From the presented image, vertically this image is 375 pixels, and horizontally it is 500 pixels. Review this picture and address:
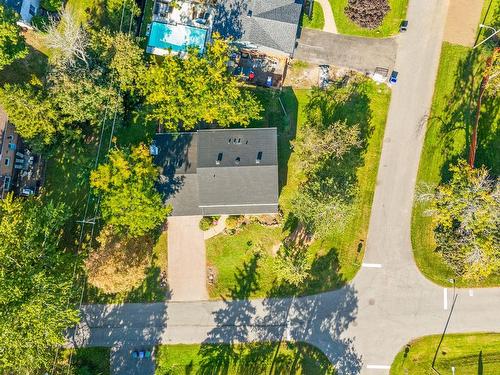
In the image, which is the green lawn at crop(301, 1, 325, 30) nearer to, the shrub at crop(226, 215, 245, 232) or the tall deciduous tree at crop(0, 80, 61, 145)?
the shrub at crop(226, 215, 245, 232)

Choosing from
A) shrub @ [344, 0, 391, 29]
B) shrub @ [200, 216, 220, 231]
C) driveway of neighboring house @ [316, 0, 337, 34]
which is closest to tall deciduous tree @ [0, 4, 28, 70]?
shrub @ [200, 216, 220, 231]

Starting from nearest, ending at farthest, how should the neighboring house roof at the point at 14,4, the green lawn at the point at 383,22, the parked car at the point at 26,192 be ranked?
1. the neighboring house roof at the point at 14,4
2. the parked car at the point at 26,192
3. the green lawn at the point at 383,22

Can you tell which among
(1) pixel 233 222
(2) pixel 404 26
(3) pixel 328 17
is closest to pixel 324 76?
(3) pixel 328 17

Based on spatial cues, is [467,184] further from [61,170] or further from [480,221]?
[61,170]

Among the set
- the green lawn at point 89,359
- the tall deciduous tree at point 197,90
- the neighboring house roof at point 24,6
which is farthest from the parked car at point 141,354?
the neighboring house roof at point 24,6

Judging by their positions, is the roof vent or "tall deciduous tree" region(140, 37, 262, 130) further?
the roof vent

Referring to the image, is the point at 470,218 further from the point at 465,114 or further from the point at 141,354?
the point at 141,354

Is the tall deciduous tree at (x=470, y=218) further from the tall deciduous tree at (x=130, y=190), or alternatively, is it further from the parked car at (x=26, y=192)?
the parked car at (x=26, y=192)
